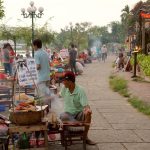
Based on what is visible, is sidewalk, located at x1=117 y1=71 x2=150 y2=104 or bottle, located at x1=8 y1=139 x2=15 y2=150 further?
sidewalk, located at x1=117 y1=71 x2=150 y2=104

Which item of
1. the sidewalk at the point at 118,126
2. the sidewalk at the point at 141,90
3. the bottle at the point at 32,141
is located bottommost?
the sidewalk at the point at 118,126

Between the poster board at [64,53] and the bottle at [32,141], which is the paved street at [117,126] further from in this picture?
the poster board at [64,53]

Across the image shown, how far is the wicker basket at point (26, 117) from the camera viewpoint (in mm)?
7121

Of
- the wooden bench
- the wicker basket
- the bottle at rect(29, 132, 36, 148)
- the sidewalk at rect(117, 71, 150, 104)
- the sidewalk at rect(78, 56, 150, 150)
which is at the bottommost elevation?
the sidewalk at rect(78, 56, 150, 150)

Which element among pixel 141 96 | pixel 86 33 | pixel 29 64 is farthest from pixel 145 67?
pixel 86 33

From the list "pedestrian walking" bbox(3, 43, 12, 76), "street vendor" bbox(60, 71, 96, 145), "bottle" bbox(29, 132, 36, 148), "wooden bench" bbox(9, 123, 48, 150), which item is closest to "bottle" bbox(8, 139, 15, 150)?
"bottle" bbox(29, 132, 36, 148)

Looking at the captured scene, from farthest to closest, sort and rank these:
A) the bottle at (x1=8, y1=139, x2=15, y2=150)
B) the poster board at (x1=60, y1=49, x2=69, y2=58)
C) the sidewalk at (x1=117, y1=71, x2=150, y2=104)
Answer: the poster board at (x1=60, y1=49, x2=69, y2=58), the sidewalk at (x1=117, y1=71, x2=150, y2=104), the bottle at (x1=8, y1=139, x2=15, y2=150)

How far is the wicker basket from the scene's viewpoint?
7121 mm

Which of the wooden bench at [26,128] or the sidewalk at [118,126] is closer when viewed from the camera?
the wooden bench at [26,128]

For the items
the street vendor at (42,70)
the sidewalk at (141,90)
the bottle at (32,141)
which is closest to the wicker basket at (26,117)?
the bottle at (32,141)

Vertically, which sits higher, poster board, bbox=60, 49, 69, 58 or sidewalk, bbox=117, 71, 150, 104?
poster board, bbox=60, 49, 69, 58

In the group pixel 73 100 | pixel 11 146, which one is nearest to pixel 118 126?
pixel 73 100

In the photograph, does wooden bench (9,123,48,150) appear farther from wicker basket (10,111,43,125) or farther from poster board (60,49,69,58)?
poster board (60,49,69,58)

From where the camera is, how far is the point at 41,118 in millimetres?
7297
